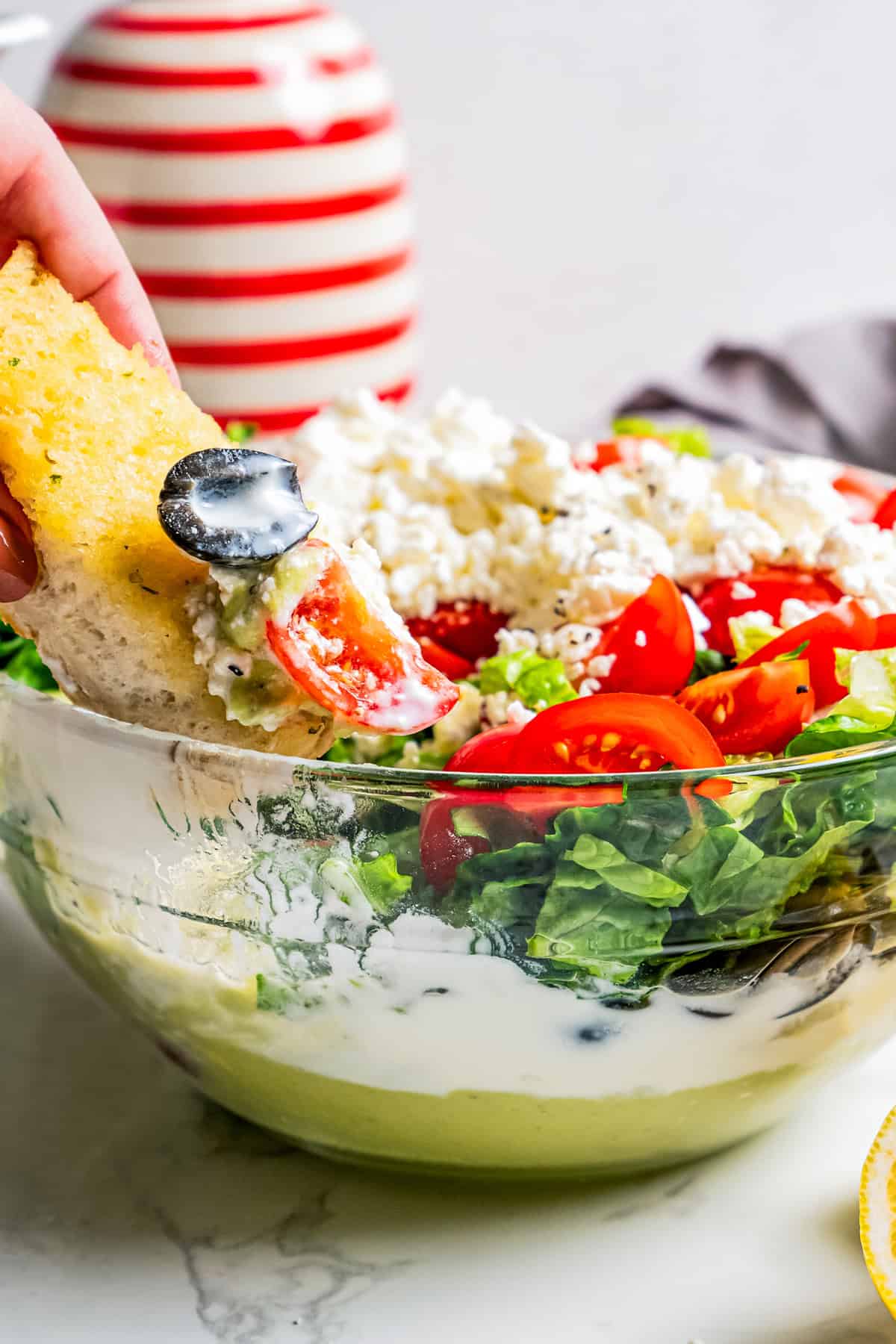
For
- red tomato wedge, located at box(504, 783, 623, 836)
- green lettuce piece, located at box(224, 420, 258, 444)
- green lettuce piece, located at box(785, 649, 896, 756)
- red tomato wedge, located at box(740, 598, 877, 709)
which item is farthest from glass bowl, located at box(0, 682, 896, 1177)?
green lettuce piece, located at box(224, 420, 258, 444)

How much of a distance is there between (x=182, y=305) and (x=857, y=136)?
2070mm

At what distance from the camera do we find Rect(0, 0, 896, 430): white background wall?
408 cm

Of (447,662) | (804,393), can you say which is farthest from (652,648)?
(804,393)

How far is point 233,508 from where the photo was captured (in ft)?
3.62

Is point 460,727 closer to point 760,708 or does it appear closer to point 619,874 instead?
point 760,708

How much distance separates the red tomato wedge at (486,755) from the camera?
4.17 feet

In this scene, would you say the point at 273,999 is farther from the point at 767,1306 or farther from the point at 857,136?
the point at 857,136

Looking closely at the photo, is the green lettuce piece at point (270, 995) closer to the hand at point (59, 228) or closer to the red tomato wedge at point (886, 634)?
the hand at point (59, 228)

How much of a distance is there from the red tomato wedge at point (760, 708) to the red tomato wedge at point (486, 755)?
169 mm

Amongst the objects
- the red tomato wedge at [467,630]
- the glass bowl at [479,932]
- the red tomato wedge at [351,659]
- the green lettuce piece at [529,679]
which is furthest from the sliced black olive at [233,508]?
the red tomato wedge at [467,630]

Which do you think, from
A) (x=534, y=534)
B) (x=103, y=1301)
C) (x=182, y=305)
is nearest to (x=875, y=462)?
(x=182, y=305)

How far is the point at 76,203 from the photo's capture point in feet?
4.31

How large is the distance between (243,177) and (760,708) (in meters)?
2.23

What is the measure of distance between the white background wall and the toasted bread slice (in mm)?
3055
